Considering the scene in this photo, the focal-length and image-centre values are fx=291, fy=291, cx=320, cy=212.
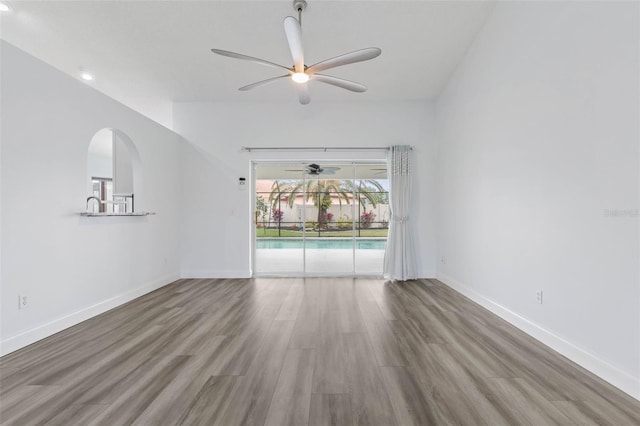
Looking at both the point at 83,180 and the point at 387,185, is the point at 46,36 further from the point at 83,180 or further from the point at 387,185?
the point at 387,185

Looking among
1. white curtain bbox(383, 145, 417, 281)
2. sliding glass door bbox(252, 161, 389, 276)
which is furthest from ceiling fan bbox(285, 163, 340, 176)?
white curtain bbox(383, 145, 417, 281)

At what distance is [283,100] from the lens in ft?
16.8

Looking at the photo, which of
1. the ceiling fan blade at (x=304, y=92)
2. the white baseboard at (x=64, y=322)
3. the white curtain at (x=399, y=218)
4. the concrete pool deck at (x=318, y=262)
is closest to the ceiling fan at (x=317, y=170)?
the white curtain at (x=399, y=218)

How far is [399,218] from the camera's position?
199 inches

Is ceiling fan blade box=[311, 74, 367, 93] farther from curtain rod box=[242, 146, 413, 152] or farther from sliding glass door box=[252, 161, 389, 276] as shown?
sliding glass door box=[252, 161, 389, 276]

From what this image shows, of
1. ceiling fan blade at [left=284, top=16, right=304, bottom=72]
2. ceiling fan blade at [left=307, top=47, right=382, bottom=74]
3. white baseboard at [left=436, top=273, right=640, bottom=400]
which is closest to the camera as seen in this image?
white baseboard at [left=436, top=273, right=640, bottom=400]

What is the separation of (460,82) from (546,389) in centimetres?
387

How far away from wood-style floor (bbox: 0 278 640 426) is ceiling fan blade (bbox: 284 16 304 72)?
2612mm

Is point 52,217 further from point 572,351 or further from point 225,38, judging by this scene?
point 572,351

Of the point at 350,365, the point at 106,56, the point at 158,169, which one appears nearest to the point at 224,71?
the point at 106,56

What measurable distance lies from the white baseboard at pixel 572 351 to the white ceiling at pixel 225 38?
338 cm

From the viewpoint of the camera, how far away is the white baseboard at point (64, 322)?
94.6 inches

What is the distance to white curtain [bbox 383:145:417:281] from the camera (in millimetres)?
4996

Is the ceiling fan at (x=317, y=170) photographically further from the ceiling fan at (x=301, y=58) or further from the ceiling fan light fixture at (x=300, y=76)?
the ceiling fan light fixture at (x=300, y=76)
